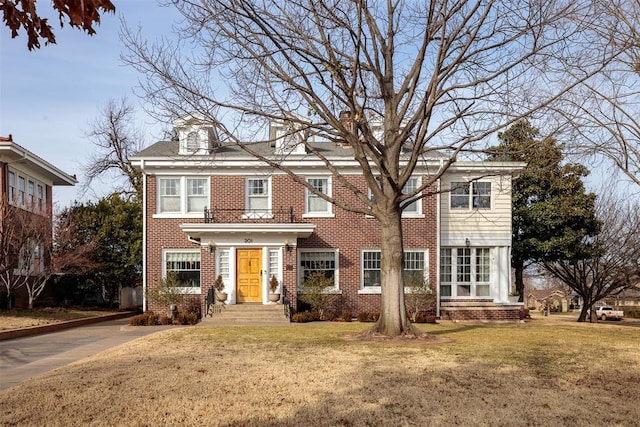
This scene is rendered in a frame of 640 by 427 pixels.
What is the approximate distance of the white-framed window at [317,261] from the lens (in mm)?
23891

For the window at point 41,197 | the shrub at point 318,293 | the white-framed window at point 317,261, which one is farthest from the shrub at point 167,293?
the window at point 41,197

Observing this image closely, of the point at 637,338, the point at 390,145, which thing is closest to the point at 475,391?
the point at 390,145

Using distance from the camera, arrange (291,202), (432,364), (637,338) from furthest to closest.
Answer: (291,202), (637,338), (432,364)

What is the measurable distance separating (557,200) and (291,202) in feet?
40.3

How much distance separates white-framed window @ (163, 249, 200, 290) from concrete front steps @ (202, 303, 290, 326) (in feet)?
6.79

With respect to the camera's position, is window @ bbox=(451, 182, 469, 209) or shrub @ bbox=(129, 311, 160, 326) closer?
shrub @ bbox=(129, 311, 160, 326)

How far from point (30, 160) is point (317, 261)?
42.5 feet

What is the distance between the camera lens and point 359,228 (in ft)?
78.8

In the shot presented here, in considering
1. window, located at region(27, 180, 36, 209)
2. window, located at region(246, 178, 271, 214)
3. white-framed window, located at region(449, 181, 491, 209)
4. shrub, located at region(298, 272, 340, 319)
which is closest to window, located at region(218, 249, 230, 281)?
window, located at region(246, 178, 271, 214)

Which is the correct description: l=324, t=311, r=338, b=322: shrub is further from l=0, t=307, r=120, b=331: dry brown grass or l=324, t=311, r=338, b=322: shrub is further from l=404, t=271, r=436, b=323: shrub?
l=0, t=307, r=120, b=331: dry brown grass

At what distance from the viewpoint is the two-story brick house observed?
75.9ft

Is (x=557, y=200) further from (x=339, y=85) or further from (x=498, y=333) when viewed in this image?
(x=339, y=85)

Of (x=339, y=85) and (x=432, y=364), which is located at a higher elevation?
(x=339, y=85)

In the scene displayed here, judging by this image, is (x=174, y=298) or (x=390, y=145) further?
(x=174, y=298)
